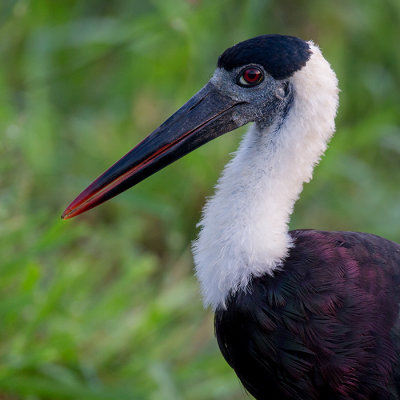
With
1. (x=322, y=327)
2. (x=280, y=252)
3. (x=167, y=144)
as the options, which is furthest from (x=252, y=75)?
(x=322, y=327)

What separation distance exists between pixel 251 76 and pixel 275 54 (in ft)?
0.26

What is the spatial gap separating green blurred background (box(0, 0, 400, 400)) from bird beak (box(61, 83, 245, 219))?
0.59 metres

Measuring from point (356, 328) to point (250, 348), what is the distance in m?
0.23

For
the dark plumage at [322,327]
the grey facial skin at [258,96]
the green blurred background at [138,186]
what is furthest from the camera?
the green blurred background at [138,186]

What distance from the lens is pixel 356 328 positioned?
1767mm

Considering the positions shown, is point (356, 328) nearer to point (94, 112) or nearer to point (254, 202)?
point (254, 202)

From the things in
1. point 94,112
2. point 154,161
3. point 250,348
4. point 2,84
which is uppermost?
point 94,112

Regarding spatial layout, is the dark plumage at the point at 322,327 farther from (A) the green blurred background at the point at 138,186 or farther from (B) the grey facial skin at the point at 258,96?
(A) the green blurred background at the point at 138,186

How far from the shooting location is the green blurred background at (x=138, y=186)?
2.60 m

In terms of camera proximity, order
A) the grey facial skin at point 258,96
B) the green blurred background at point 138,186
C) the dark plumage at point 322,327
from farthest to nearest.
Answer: the green blurred background at point 138,186, the grey facial skin at point 258,96, the dark plumage at point 322,327

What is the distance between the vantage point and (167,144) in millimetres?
1913

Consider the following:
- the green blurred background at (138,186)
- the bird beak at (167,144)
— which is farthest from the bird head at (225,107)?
the green blurred background at (138,186)

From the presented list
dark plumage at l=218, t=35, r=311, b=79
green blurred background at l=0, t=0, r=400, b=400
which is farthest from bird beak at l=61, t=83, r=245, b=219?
green blurred background at l=0, t=0, r=400, b=400

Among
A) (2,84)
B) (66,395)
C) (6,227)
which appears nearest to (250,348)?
(66,395)
